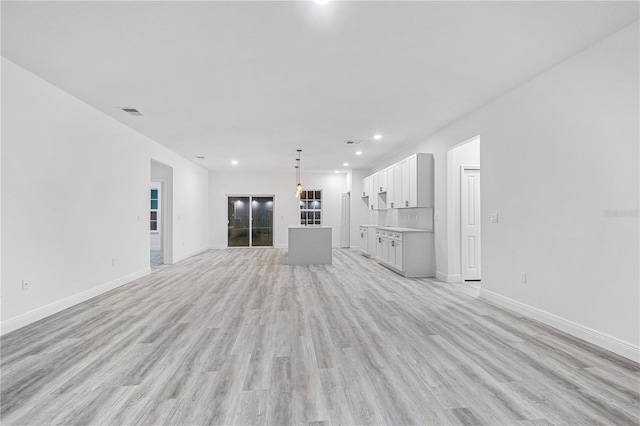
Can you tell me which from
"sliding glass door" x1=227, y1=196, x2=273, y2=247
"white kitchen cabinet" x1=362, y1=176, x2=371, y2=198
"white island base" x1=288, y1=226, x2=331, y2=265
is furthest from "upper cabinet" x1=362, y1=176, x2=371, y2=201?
"sliding glass door" x1=227, y1=196, x2=273, y2=247

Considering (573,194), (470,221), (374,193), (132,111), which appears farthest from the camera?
(374,193)

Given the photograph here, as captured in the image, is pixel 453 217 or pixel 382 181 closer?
pixel 453 217

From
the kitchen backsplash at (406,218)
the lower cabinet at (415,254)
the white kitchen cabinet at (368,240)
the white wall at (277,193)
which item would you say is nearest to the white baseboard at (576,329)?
the lower cabinet at (415,254)

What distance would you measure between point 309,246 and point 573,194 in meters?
5.44

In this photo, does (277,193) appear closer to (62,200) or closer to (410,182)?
(410,182)

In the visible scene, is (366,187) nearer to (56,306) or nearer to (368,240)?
(368,240)

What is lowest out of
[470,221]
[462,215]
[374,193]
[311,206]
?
[470,221]

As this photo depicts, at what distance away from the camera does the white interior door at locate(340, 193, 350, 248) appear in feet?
37.4

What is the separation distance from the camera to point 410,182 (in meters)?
6.50

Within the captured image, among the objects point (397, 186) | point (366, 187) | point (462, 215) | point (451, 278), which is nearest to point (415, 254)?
point (451, 278)

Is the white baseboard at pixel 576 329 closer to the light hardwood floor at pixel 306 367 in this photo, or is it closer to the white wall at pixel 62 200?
the light hardwood floor at pixel 306 367

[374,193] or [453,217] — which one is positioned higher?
[374,193]

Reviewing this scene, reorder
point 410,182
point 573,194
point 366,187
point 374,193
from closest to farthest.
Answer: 1. point 573,194
2. point 410,182
3. point 374,193
4. point 366,187

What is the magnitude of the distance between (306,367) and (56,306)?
11.1 feet
